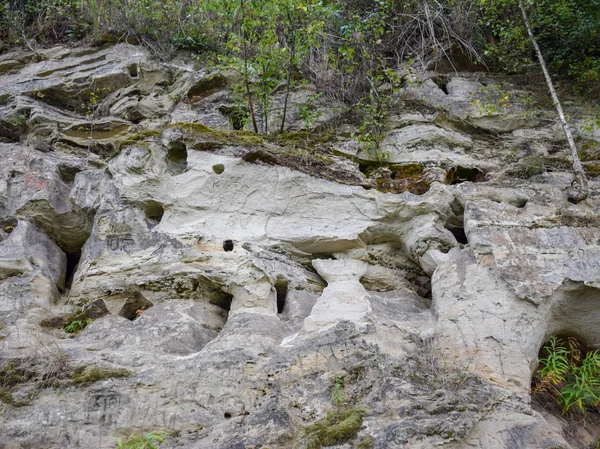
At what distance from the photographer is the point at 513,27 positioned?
8.45m

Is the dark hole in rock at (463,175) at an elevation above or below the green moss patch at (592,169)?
below

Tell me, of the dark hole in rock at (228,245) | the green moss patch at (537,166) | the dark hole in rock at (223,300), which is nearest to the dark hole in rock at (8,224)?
the dark hole in rock at (228,245)

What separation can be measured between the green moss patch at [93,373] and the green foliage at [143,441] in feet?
1.93

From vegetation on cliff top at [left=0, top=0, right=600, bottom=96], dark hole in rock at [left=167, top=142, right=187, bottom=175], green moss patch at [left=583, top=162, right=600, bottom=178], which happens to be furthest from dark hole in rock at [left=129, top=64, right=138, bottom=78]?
green moss patch at [left=583, top=162, right=600, bottom=178]

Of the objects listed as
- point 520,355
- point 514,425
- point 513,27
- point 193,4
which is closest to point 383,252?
point 520,355

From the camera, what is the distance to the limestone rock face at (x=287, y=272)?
4211 mm

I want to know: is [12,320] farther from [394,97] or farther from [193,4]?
[193,4]

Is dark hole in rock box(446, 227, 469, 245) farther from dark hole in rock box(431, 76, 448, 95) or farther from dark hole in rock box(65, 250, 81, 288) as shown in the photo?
dark hole in rock box(65, 250, 81, 288)

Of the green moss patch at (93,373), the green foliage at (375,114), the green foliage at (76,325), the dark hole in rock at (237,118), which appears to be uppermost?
the green foliage at (375,114)

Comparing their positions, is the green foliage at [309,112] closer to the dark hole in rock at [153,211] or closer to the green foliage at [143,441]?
the dark hole in rock at [153,211]

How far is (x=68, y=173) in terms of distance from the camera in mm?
7488

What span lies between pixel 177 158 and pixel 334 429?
440cm

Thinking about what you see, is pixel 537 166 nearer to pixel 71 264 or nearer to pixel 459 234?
pixel 459 234

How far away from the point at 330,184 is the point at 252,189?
0.96m
